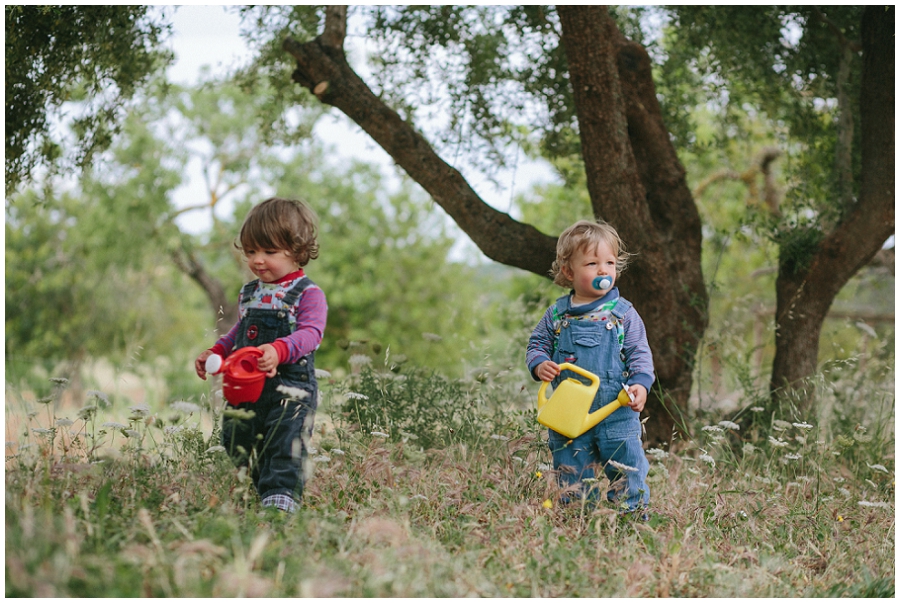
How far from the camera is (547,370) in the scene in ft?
11.6

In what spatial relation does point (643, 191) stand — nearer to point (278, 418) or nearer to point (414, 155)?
point (414, 155)

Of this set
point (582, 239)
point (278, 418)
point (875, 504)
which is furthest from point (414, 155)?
point (875, 504)

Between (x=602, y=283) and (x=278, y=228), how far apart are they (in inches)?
59.5

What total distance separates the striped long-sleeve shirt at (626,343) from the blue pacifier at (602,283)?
9cm

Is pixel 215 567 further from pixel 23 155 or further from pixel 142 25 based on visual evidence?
pixel 142 25

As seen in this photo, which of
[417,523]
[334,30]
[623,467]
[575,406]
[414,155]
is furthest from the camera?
[334,30]

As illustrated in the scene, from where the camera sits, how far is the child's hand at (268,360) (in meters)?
3.16

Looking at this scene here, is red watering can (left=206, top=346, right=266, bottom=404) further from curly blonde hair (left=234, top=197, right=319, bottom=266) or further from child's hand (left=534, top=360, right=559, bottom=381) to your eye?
child's hand (left=534, top=360, right=559, bottom=381)

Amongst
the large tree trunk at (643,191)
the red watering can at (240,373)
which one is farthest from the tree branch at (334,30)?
the red watering can at (240,373)

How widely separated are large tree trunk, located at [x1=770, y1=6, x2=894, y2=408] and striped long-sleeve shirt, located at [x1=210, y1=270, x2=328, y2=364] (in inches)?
138

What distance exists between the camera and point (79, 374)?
19.6m

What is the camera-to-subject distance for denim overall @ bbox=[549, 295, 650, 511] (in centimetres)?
359

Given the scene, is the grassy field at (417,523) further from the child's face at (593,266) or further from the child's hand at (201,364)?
the child's face at (593,266)

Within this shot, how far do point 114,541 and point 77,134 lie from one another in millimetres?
4051
